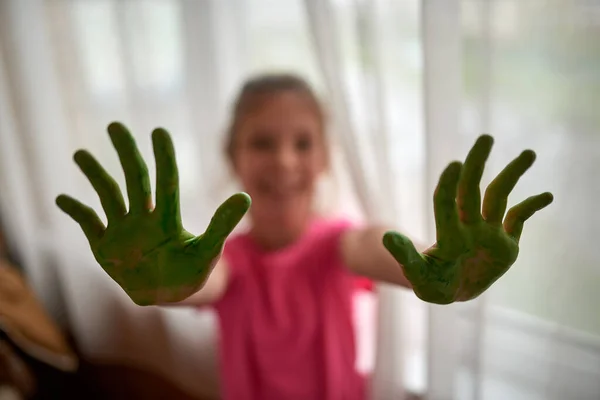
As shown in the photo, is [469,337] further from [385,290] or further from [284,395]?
[284,395]

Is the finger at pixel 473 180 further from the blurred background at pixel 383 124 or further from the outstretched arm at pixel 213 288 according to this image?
the outstretched arm at pixel 213 288

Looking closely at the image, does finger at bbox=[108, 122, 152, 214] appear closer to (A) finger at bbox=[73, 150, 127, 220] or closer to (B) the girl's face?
(A) finger at bbox=[73, 150, 127, 220]

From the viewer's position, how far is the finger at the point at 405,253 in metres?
0.50

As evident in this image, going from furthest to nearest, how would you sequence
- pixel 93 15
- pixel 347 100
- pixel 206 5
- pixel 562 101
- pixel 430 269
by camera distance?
pixel 93 15
pixel 206 5
pixel 347 100
pixel 562 101
pixel 430 269

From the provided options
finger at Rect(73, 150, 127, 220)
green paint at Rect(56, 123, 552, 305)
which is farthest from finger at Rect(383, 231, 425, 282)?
finger at Rect(73, 150, 127, 220)

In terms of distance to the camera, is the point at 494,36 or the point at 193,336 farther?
the point at 193,336

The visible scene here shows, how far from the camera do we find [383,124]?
0.74 meters

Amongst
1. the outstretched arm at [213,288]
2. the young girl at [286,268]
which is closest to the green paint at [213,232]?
the young girl at [286,268]

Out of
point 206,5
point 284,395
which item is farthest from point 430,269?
point 206,5

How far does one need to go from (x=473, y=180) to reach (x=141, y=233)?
0.30 m

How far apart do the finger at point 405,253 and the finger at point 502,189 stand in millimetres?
80

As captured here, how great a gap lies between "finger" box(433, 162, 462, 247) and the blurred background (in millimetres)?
184

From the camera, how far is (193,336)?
3.63 ft

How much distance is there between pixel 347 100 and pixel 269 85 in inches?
5.3
